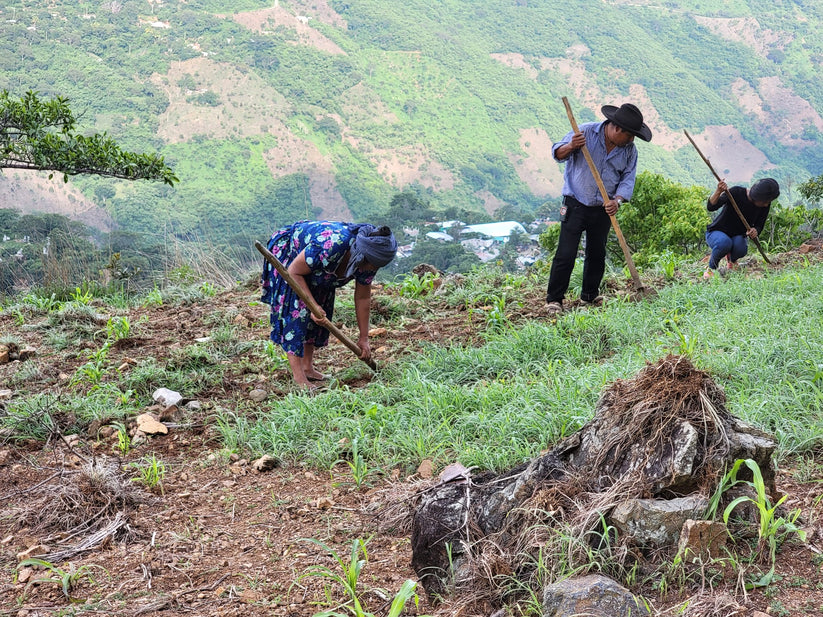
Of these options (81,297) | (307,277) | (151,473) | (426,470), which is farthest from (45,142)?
(426,470)

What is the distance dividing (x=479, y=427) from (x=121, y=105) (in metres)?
56.7

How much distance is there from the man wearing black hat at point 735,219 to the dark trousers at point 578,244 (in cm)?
129

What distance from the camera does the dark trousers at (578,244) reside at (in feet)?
18.7

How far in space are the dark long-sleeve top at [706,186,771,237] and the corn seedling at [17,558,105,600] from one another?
19.3ft

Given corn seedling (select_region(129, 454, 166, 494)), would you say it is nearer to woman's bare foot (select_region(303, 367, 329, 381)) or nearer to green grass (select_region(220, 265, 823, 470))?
green grass (select_region(220, 265, 823, 470))

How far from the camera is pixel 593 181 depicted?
5.61 m

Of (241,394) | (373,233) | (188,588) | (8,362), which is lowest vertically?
(8,362)

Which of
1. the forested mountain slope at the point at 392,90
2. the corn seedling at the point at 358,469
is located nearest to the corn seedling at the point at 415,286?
the corn seedling at the point at 358,469

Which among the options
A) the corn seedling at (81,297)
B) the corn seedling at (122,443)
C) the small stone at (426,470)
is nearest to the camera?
the small stone at (426,470)

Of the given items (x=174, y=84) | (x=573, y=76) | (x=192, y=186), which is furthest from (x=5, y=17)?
(x=573, y=76)

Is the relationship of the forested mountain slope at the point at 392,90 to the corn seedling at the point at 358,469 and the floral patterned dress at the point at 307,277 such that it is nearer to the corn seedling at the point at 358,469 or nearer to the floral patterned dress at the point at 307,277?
the floral patterned dress at the point at 307,277

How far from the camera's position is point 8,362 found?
5.44 m

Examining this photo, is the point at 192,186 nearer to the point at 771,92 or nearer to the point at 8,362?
the point at 8,362

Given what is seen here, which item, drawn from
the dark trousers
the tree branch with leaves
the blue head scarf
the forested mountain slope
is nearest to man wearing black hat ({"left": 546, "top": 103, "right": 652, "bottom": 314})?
the dark trousers
